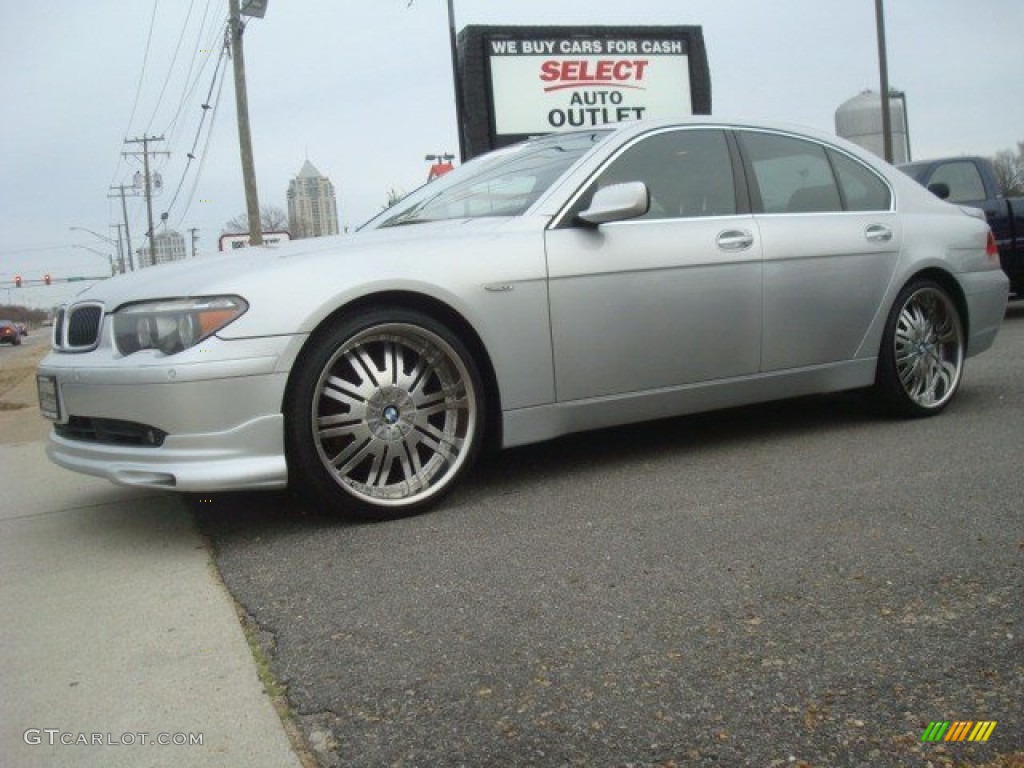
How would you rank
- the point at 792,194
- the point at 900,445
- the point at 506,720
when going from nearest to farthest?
1. the point at 506,720
2. the point at 900,445
3. the point at 792,194

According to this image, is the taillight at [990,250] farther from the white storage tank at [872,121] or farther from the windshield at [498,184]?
the white storage tank at [872,121]

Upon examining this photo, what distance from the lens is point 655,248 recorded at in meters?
4.11

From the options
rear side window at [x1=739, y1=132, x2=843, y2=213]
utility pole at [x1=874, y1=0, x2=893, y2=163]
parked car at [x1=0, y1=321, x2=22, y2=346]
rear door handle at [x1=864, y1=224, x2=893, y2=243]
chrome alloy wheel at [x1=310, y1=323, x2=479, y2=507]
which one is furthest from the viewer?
parked car at [x1=0, y1=321, x2=22, y2=346]

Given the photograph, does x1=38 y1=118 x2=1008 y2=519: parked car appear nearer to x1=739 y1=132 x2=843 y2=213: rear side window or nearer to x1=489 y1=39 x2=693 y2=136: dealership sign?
x1=739 y1=132 x2=843 y2=213: rear side window

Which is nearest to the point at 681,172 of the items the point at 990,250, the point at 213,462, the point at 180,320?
the point at 990,250

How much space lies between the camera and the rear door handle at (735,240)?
4320 mm

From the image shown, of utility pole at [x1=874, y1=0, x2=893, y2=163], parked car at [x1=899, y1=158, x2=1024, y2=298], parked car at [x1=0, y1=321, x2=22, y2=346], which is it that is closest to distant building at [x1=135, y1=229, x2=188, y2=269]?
parked car at [x1=0, y1=321, x2=22, y2=346]

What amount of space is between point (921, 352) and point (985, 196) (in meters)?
5.92

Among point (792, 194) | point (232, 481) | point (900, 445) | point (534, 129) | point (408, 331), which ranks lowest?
point (900, 445)

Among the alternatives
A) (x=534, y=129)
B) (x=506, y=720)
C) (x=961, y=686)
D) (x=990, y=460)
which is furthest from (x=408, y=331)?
(x=534, y=129)

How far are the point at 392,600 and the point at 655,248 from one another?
204cm

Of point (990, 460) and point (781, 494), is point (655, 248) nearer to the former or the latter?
point (781, 494)

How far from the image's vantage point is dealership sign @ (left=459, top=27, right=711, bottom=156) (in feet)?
47.2

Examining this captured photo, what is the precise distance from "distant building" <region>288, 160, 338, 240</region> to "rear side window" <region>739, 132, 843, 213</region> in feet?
126
